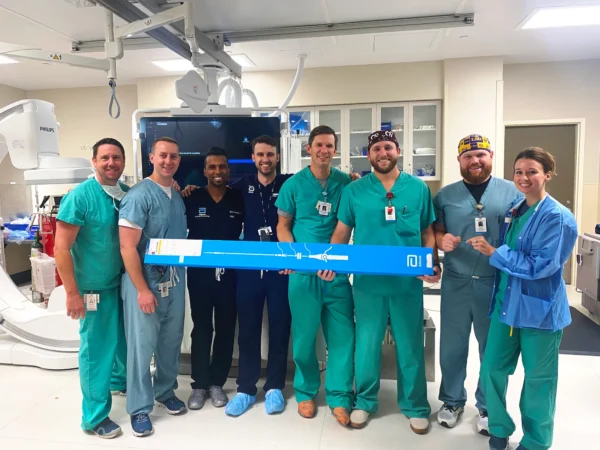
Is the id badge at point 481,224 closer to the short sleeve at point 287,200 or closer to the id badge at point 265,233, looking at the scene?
the short sleeve at point 287,200

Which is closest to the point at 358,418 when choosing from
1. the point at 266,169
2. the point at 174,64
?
the point at 266,169

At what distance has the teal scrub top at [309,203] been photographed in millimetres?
2389

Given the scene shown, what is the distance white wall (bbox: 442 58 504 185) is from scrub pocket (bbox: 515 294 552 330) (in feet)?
12.5

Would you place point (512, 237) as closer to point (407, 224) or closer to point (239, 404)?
point (407, 224)

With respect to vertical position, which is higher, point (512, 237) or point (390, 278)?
point (512, 237)

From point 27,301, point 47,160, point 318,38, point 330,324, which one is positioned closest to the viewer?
point 330,324

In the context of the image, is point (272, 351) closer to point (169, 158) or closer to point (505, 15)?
point (169, 158)

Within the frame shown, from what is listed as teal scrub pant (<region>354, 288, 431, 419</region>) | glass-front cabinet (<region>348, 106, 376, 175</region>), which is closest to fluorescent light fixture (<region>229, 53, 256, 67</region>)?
glass-front cabinet (<region>348, 106, 376, 175</region>)

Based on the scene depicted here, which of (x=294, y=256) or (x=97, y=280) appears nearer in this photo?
(x=294, y=256)

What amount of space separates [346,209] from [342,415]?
112 centimetres

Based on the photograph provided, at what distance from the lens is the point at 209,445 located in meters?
2.25

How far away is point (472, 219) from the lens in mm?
2227

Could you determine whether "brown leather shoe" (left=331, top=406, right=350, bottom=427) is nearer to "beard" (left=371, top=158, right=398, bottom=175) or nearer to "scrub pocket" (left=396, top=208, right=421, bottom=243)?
"scrub pocket" (left=396, top=208, right=421, bottom=243)

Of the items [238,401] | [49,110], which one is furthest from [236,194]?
[49,110]
